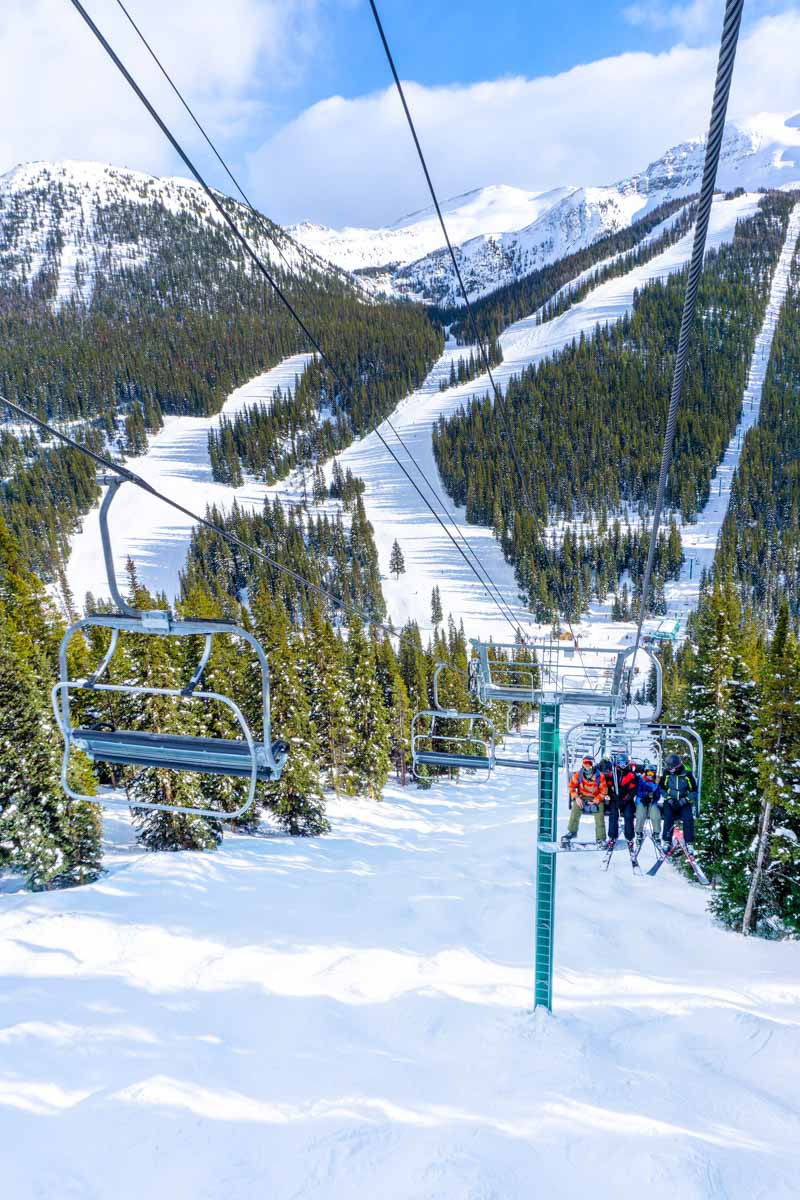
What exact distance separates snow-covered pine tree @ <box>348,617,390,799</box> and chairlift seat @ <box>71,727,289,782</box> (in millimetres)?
28061

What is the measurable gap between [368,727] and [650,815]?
25.4 meters

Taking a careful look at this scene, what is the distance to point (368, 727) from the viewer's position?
3522 cm

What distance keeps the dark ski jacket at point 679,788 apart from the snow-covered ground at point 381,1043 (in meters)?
5.23

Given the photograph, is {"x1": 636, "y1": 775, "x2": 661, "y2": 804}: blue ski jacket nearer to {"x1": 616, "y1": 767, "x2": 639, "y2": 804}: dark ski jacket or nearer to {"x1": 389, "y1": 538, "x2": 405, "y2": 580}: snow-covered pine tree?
{"x1": 616, "y1": 767, "x2": 639, "y2": 804}: dark ski jacket

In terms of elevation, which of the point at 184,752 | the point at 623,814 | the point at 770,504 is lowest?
the point at 623,814

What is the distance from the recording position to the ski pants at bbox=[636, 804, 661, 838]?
1090 centimetres

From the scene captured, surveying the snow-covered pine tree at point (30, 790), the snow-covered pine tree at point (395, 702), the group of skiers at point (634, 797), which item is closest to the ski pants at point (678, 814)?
the group of skiers at point (634, 797)

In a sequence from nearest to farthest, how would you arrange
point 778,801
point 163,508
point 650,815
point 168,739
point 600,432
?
1. point 168,739
2. point 650,815
3. point 778,801
4. point 163,508
5. point 600,432

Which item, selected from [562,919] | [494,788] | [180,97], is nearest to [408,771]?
[494,788]

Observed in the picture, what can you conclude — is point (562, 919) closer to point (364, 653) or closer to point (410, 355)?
point (364, 653)

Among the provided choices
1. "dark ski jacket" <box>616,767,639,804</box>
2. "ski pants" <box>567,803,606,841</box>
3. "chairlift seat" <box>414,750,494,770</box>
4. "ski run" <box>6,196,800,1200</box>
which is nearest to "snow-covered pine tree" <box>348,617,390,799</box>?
"ski run" <box>6,196,800,1200</box>

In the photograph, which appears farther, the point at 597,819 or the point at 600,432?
the point at 600,432

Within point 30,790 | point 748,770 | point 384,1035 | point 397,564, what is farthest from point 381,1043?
point 397,564

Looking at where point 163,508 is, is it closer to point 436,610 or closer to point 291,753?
point 436,610
